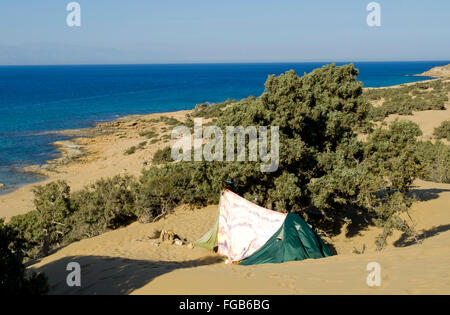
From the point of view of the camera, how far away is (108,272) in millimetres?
9516

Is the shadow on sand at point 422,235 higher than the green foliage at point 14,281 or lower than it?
lower

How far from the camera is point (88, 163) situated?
107 ft

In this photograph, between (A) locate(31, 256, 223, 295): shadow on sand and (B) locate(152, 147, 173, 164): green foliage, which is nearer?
(A) locate(31, 256, 223, 295): shadow on sand

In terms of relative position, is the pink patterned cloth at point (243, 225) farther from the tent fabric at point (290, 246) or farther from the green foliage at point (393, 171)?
the green foliage at point (393, 171)

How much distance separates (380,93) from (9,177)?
2028 inches

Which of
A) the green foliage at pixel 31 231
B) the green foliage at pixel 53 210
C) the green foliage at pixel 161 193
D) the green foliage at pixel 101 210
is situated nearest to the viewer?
the green foliage at pixel 31 231

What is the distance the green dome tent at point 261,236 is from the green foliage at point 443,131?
86.7 feet

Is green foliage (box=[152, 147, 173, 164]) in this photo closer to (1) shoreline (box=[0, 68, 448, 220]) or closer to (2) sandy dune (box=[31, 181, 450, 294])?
(1) shoreline (box=[0, 68, 448, 220])

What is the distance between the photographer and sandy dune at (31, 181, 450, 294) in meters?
6.98

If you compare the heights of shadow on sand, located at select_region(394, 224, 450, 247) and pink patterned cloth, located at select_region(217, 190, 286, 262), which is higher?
pink patterned cloth, located at select_region(217, 190, 286, 262)

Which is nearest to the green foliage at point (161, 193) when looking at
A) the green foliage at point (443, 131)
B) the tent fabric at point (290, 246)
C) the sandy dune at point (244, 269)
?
the sandy dune at point (244, 269)

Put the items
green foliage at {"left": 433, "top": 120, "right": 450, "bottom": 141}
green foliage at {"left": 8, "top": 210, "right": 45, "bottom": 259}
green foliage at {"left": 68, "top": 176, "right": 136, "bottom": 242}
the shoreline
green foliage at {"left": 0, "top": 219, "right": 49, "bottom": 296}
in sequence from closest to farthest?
green foliage at {"left": 0, "top": 219, "right": 49, "bottom": 296} < green foliage at {"left": 8, "top": 210, "right": 45, "bottom": 259} < green foliage at {"left": 68, "top": 176, "right": 136, "bottom": 242} < the shoreline < green foliage at {"left": 433, "top": 120, "right": 450, "bottom": 141}

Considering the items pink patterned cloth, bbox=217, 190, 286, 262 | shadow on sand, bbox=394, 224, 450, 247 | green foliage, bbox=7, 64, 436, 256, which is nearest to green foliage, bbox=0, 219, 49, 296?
pink patterned cloth, bbox=217, 190, 286, 262

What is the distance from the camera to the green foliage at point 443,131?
98.2 feet
